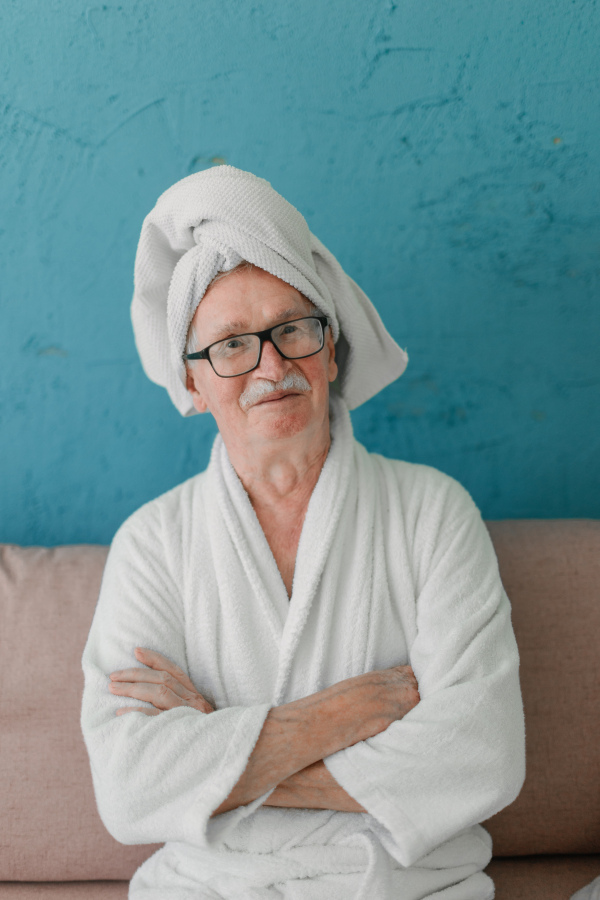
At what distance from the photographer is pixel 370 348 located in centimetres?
146

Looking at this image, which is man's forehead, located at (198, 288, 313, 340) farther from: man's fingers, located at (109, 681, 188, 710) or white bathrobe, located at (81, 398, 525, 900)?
man's fingers, located at (109, 681, 188, 710)

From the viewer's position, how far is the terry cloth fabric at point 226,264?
124 cm

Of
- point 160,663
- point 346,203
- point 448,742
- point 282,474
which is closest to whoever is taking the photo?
point 448,742

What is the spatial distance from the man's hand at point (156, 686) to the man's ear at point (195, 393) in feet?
1.67

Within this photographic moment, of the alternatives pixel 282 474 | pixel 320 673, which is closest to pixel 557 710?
pixel 320 673

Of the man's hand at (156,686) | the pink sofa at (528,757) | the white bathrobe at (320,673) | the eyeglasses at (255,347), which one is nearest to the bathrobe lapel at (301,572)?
the white bathrobe at (320,673)

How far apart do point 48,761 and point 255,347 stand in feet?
3.18

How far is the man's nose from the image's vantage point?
49.2 inches

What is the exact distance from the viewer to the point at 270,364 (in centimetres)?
125

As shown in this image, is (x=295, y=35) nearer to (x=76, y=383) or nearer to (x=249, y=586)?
(x=76, y=383)

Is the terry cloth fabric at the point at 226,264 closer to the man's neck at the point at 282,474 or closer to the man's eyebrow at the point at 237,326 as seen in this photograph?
the man's eyebrow at the point at 237,326

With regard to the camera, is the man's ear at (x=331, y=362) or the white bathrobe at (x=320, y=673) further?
the man's ear at (x=331, y=362)

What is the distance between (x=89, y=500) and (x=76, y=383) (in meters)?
0.31

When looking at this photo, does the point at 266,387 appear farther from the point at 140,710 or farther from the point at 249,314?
the point at 140,710
